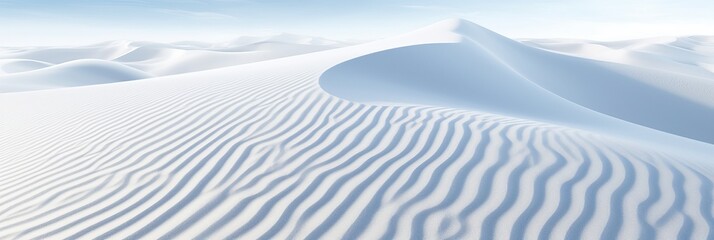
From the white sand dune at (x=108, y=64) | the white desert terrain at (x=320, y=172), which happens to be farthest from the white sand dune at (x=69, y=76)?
the white desert terrain at (x=320, y=172)

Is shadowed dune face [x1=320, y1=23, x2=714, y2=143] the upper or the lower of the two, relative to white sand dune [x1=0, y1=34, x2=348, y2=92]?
lower

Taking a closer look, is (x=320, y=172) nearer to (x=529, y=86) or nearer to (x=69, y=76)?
(x=529, y=86)

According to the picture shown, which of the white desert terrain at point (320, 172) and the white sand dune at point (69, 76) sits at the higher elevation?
the white sand dune at point (69, 76)

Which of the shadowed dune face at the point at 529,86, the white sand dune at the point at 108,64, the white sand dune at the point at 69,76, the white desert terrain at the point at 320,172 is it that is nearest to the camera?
the white desert terrain at the point at 320,172

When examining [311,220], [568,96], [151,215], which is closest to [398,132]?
[311,220]

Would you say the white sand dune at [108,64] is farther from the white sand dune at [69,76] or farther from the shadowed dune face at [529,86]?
the shadowed dune face at [529,86]

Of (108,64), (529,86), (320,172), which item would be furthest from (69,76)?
(320,172)

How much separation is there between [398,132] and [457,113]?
1.33 m

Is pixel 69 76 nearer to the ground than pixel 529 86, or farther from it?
farther from it

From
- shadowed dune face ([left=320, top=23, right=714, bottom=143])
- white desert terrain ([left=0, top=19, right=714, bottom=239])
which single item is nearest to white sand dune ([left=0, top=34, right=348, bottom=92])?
shadowed dune face ([left=320, top=23, right=714, bottom=143])

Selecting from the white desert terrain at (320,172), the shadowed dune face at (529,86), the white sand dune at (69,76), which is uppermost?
the white sand dune at (69,76)

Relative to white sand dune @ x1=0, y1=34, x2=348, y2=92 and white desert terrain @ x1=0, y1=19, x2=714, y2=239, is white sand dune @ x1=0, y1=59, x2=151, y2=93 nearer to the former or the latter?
white sand dune @ x1=0, y1=34, x2=348, y2=92

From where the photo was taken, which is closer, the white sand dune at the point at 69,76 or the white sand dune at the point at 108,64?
the white sand dune at the point at 69,76

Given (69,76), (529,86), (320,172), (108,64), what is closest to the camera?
(320,172)
